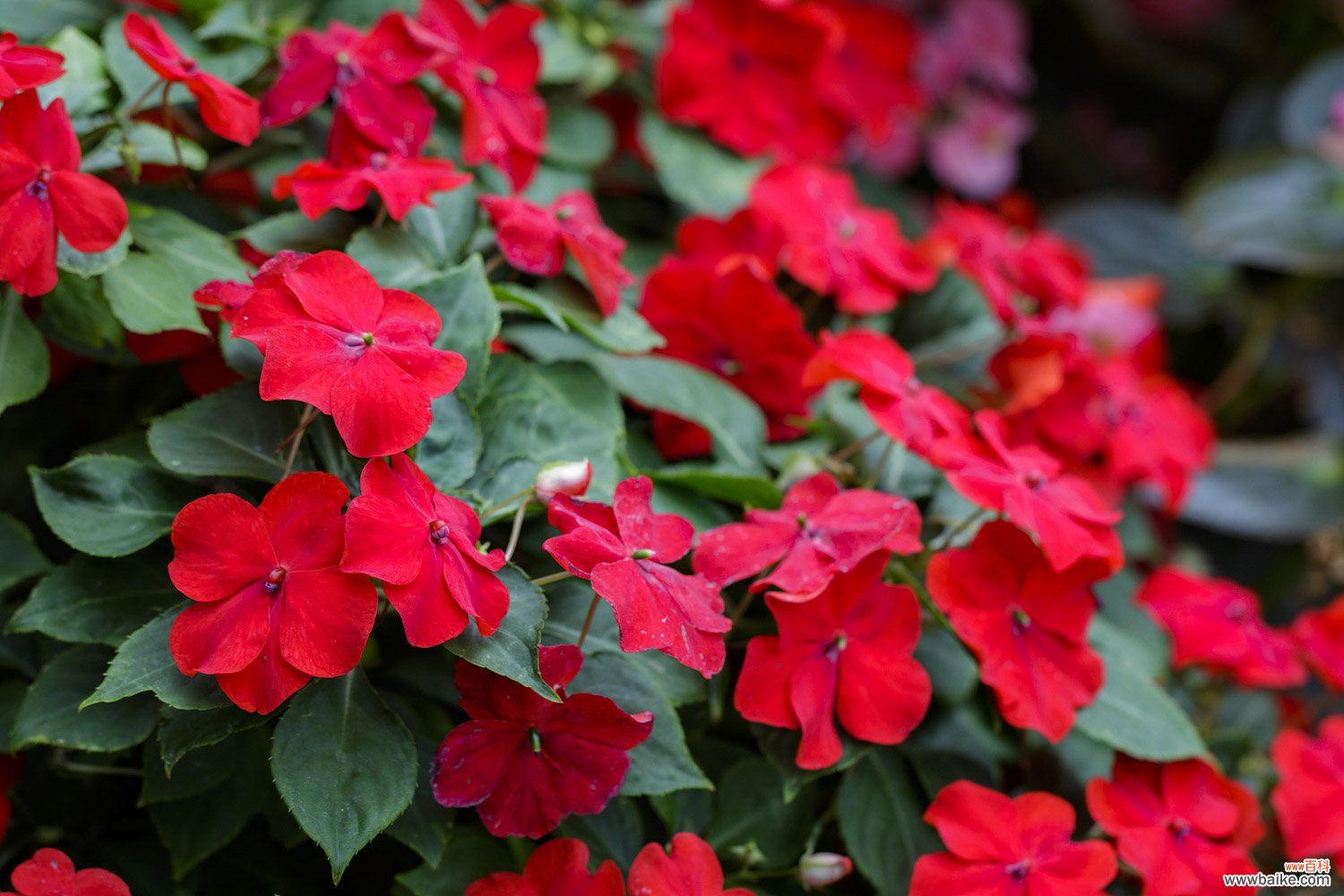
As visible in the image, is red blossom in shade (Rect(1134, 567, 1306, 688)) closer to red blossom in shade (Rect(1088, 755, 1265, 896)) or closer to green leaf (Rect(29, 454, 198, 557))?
red blossom in shade (Rect(1088, 755, 1265, 896))

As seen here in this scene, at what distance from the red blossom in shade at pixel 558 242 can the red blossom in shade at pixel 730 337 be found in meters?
0.08

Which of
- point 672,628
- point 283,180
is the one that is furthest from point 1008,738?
point 283,180

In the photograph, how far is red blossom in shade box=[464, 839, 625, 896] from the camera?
1.98ft

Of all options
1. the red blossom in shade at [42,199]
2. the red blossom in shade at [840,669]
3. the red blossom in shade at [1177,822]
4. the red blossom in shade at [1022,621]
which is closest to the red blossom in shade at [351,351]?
the red blossom in shade at [42,199]

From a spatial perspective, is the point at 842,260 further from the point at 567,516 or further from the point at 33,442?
the point at 33,442

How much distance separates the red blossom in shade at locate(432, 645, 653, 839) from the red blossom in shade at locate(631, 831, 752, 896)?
0.14 feet

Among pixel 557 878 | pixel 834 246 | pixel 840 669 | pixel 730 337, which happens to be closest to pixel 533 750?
pixel 557 878

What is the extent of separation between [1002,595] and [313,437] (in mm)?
452

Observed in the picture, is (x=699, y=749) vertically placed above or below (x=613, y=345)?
below

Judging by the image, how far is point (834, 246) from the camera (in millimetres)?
954

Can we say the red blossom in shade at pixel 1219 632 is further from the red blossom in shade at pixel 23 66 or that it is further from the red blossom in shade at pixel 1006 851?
the red blossom in shade at pixel 23 66

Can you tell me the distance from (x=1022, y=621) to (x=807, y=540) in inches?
6.4

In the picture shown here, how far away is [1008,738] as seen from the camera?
0.81m

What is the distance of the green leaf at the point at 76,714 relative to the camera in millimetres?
602
